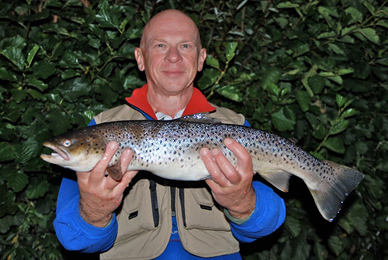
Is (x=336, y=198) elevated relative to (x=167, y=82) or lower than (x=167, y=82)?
lower

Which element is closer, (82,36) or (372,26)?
(82,36)

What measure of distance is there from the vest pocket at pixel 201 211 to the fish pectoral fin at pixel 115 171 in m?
0.68

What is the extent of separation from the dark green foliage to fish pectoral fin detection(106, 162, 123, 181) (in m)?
1.19

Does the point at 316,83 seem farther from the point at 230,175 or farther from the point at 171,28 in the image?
the point at 230,175

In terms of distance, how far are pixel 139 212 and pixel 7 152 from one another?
139cm

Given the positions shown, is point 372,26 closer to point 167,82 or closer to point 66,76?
point 167,82

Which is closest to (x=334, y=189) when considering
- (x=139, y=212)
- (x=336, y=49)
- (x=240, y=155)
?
(x=240, y=155)

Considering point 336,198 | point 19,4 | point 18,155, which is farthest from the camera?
point 19,4

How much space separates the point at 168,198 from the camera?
280 centimetres

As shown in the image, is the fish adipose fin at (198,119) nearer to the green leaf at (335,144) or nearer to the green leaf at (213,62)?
the green leaf at (213,62)

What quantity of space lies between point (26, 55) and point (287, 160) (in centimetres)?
254

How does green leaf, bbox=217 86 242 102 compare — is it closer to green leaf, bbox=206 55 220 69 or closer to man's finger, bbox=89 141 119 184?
green leaf, bbox=206 55 220 69

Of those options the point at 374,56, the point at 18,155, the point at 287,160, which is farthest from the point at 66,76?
the point at 374,56

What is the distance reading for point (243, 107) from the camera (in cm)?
406
